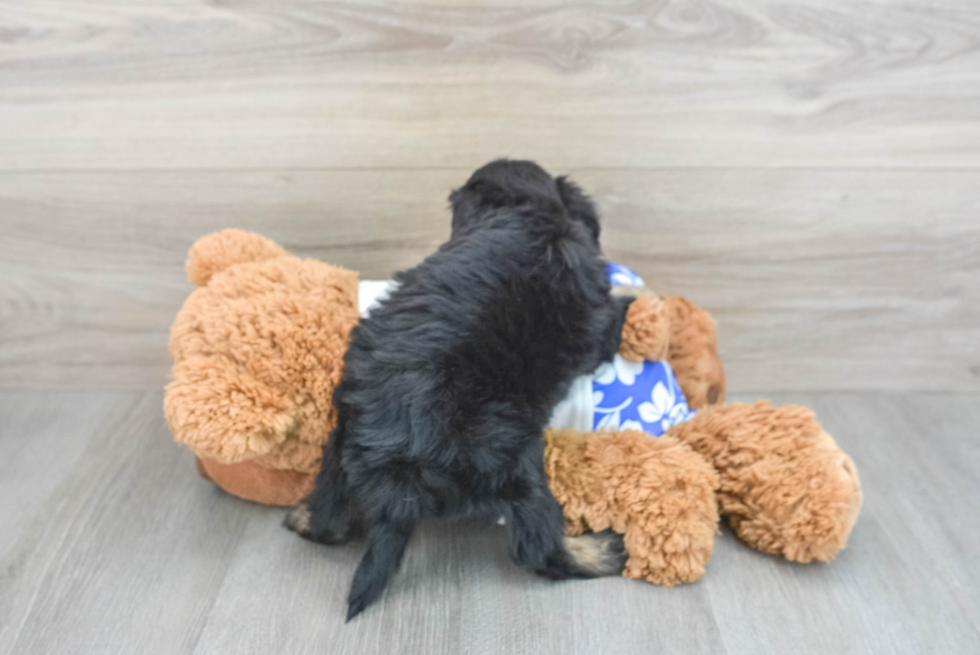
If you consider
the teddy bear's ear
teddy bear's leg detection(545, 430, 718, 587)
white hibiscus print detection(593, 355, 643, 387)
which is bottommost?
teddy bear's leg detection(545, 430, 718, 587)

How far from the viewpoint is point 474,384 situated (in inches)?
25.0

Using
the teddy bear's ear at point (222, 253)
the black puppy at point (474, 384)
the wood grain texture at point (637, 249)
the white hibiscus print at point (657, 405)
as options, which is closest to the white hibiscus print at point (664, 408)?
the white hibiscus print at point (657, 405)

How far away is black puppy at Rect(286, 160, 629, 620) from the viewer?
0.63m

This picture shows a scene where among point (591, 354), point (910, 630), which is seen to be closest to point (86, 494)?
point (591, 354)

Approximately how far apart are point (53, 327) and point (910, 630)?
1212mm

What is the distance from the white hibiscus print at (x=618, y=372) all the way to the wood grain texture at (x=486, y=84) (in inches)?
12.4

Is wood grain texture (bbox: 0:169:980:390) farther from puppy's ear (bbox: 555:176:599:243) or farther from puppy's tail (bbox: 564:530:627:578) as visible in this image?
puppy's tail (bbox: 564:530:627:578)

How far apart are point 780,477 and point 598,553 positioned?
221 mm

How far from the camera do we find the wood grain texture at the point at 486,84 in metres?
0.88

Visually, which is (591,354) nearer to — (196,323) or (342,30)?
(196,323)

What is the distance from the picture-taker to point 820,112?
93 cm

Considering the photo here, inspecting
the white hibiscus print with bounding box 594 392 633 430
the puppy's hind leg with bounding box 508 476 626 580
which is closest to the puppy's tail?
the puppy's hind leg with bounding box 508 476 626 580

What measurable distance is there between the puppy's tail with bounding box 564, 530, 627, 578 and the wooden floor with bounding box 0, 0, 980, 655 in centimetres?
2

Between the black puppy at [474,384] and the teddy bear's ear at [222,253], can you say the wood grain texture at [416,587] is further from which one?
the teddy bear's ear at [222,253]
